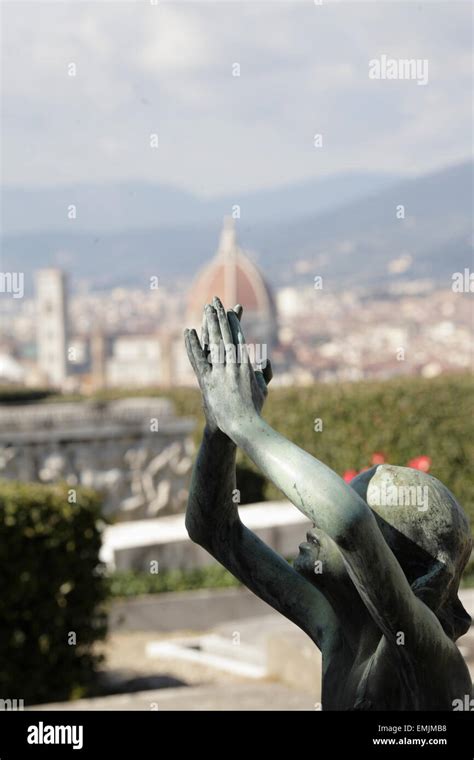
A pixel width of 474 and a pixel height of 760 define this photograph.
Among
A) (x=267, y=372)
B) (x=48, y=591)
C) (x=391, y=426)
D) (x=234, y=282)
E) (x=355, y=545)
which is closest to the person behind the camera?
(x=355, y=545)

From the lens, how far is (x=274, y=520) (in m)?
12.6

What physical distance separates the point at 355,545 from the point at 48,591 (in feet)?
20.0

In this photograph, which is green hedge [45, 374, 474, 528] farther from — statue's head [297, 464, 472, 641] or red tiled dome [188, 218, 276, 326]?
red tiled dome [188, 218, 276, 326]

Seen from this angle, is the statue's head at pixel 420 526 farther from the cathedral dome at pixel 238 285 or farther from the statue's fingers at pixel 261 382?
the cathedral dome at pixel 238 285

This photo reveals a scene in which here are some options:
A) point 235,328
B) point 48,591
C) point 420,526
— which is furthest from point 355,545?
point 48,591

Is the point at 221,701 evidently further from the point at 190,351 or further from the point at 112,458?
the point at 112,458

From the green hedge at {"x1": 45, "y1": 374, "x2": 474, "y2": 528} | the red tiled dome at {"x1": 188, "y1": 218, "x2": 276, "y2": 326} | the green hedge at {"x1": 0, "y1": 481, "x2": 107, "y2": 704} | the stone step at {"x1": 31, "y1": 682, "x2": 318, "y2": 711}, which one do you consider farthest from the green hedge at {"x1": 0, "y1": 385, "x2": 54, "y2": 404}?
the red tiled dome at {"x1": 188, "y1": 218, "x2": 276, "y2": 326}

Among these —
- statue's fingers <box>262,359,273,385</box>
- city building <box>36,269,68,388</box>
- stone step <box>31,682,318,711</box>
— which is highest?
city building <box>36,269,68,388</box>

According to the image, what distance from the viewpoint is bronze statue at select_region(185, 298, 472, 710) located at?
2.37 meters

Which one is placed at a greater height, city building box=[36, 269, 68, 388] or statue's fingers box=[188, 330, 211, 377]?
city building box=[36, 269, 68, 388]

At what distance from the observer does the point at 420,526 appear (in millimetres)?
2564

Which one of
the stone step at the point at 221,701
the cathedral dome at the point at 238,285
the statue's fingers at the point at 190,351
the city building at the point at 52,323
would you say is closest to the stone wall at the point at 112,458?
the stone step at the point at 221,701

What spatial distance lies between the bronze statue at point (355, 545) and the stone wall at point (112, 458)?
11846mm
